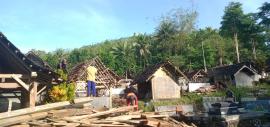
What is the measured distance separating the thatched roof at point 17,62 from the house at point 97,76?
65.7 ft

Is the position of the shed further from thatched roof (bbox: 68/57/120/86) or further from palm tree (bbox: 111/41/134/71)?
palm tree (bbox: 111/41/134/71)

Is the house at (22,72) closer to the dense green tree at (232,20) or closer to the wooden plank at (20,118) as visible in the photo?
the wooden plank at (20,118)

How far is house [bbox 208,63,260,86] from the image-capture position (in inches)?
1891

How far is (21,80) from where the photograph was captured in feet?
43.6

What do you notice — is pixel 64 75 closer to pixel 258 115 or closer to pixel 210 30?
pixel 258 115

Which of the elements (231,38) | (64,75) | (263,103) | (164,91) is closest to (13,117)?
(64,75)

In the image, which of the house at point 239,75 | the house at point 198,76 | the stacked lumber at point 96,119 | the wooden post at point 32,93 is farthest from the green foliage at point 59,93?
the house at point 198,76

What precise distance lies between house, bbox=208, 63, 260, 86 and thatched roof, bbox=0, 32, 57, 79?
1478 inches

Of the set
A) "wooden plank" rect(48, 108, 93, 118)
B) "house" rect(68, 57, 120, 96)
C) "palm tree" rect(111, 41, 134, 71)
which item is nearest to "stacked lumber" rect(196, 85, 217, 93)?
"house" rect(68, 57, 120, 96)

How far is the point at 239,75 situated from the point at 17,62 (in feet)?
128

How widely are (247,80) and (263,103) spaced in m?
28.6

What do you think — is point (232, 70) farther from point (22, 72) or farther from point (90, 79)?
point (22, 72)

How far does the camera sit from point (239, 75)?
48344 mm

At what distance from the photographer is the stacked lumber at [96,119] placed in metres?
10.3
